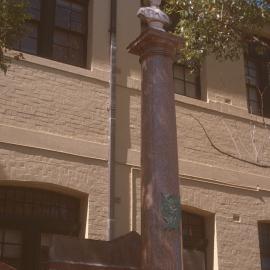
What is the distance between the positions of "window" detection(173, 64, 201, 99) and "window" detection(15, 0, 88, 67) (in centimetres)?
218

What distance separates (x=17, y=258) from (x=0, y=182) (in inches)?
48.7

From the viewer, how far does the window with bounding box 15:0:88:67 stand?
1051 cm

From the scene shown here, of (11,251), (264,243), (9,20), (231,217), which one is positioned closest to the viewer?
(9,20)

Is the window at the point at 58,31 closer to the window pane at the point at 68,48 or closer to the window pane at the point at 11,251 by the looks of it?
the window pane at the point at 68,48

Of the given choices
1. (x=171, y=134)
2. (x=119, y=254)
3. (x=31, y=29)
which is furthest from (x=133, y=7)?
(x=119, y=254)

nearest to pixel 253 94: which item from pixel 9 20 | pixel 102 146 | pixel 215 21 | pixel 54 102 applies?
pixel 215 21

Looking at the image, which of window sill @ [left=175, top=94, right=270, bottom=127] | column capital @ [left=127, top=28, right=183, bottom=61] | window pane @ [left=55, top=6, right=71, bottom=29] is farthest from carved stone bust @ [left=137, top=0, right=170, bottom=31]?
window sill @ [left=175, top=94, right=270, bottom=127]

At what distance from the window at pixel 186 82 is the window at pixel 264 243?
2.98 metres

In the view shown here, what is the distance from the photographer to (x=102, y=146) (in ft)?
33.7

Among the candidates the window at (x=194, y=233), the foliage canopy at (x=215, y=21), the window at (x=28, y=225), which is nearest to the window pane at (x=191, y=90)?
the window at (x=194, y=233)

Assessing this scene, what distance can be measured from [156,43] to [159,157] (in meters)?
1.45

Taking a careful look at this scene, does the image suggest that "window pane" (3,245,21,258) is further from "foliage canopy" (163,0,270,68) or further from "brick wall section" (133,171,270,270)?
"foliage canopy" (163,0,270,68)

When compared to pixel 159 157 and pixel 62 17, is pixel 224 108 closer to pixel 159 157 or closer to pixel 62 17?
pixel 62 17

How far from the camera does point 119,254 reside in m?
7.36
